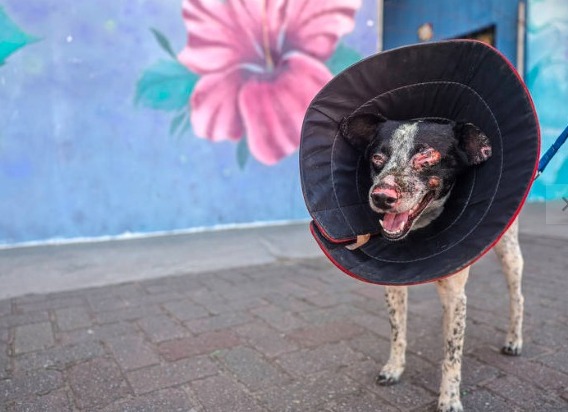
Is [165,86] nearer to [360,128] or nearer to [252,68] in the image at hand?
[252,68]

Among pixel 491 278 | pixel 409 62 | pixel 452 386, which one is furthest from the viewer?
pixel 491 278

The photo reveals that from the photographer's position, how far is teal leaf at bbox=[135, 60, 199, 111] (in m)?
5.41

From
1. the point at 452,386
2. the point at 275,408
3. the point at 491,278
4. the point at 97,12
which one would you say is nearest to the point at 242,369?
the point at 275,408

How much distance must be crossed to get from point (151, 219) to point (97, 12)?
2332 millimetres

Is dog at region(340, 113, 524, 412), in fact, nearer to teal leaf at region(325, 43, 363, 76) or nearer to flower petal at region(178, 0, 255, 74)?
flower petal at region(178, 0, 255, 74)

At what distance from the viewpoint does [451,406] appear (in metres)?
2.01

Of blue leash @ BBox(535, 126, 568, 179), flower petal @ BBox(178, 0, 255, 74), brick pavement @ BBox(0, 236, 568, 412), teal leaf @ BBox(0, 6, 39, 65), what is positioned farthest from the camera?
flower petal @ BBox(178, 0, 255, 74)

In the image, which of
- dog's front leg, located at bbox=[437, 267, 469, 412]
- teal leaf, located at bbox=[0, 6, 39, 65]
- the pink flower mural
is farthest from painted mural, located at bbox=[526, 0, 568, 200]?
teal leaf, located at bbox=[0, 6, 39, 65]

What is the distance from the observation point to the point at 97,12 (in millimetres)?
5117

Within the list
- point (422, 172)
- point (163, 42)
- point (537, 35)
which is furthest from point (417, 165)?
point (537, 35)

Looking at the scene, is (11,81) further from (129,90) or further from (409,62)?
(409,62)

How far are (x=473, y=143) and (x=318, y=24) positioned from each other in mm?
4949

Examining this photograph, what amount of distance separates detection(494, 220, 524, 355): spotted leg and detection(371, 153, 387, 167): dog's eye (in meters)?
1.18

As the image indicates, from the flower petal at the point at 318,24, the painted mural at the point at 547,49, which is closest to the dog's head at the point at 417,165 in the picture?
the flower petal at the point at 318,24
